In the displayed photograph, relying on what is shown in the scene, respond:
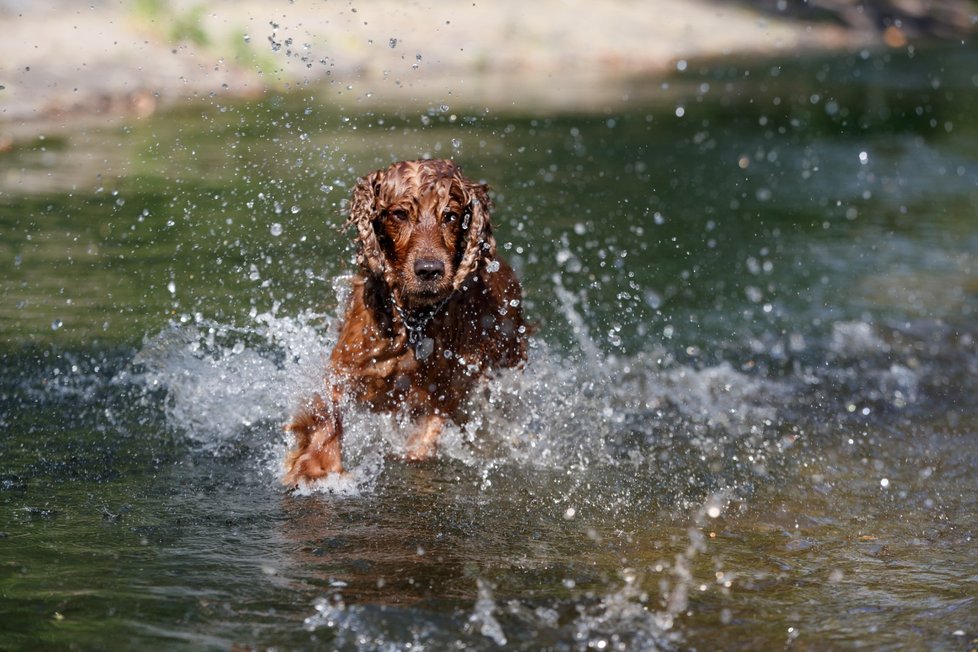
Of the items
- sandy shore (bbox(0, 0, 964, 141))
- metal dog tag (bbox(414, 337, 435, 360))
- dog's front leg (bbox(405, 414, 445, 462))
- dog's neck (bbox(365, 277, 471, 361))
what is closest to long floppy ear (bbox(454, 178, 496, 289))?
dog's neck (bbox(365, 277, 471, 361))

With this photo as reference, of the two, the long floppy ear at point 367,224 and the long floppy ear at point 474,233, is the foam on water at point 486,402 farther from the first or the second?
the long floppy ear at point 474,233

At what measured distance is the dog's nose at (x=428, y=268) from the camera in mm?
5742

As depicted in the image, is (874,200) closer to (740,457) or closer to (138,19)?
(740,457)

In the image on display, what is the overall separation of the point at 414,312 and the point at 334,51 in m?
19.4

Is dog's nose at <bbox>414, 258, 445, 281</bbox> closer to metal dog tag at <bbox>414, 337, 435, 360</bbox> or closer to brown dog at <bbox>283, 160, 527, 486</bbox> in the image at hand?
brown dog at <bbox>283, 160, 527, 486</bbox>

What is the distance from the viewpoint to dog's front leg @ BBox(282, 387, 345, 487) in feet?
19.5

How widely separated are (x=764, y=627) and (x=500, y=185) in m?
9.40

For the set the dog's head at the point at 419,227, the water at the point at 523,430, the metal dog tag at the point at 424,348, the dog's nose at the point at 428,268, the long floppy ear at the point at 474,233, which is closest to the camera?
the water at the point at 523,430

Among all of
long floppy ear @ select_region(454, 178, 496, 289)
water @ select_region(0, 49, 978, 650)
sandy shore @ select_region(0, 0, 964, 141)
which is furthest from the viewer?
sandy shore @ select_region(0, 0, 964, 141)

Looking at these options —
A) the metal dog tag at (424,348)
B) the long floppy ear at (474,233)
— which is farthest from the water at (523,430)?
the long floppy ear at (474,233)

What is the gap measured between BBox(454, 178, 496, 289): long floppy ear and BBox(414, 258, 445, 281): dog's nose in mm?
214

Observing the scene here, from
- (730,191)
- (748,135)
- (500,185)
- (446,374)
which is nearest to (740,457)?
(446,374)

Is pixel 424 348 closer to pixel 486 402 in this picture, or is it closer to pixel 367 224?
pixel 486 402

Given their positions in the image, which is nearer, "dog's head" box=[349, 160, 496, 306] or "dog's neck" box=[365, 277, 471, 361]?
"dog's head" box=[349, 160, 496, 306]
